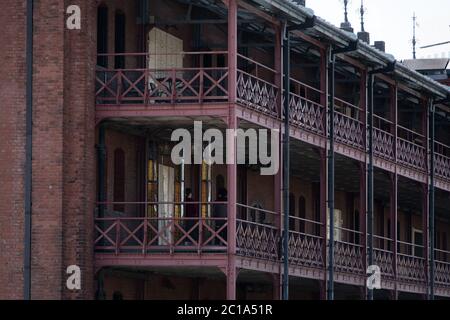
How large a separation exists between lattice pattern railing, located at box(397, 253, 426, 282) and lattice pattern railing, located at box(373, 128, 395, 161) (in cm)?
305

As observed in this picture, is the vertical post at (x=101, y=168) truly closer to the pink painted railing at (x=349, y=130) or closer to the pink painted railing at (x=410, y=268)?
the pink painted railing at (x=349, y=130)

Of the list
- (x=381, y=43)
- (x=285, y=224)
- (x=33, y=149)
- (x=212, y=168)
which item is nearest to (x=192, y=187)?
(x=212, y=168)

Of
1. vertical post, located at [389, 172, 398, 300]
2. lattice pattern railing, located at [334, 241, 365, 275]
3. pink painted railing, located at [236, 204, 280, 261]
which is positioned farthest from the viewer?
vertical post, located at [389, 172, 398, 300]

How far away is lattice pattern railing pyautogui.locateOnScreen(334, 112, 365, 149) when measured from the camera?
46938 millimetres

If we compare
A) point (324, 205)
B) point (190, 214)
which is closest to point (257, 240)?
point (190, 214)

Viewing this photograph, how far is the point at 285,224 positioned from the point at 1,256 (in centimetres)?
713

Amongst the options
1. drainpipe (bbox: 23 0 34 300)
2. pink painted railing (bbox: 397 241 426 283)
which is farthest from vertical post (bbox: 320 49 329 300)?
Answer: drainpipe (bbox: 23 0 34 300)

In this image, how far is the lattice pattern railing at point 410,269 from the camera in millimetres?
51812

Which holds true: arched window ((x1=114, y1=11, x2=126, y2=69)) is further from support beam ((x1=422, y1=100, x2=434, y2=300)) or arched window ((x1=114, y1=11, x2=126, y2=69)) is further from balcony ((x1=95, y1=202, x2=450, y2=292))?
support beam ((x1=422, y1=100, x2=434, y2=300))

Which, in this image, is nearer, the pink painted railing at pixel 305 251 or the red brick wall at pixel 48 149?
the red brick wall at pixel 48 149

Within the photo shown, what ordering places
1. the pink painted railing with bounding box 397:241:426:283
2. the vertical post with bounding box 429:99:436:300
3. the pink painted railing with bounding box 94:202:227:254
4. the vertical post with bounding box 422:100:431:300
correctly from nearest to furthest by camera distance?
the pink painted railing with bounding box 94:202:227:254 < the pink painted railing with bounding box 397:241:426:283 < the vertical post with bounding box 422:100:431:300 < the vertical post with bounding box 429:99:436:300

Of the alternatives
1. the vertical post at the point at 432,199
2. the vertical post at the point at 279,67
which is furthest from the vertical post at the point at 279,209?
the vertical post at the point at 432,199

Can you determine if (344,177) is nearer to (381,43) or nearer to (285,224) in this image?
(381,43)

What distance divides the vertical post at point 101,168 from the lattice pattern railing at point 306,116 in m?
5.31
